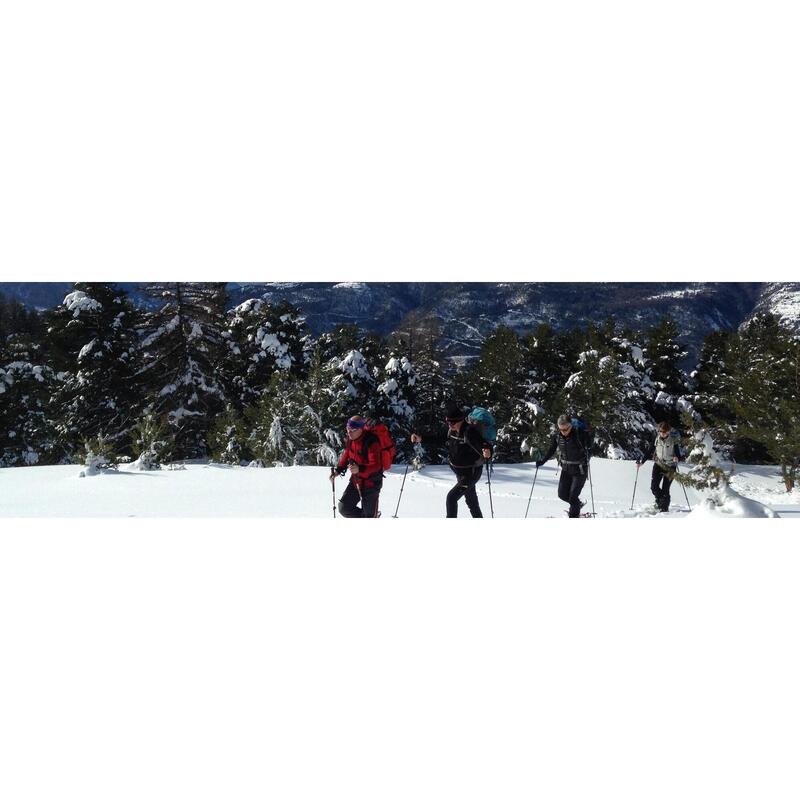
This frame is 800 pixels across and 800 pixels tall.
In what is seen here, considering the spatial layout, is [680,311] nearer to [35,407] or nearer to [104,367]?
[104,367]

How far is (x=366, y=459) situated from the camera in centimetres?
677

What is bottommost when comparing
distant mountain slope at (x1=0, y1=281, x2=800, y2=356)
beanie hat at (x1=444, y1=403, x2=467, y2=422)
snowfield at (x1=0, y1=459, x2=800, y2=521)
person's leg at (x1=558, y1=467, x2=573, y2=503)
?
snowfield at (x1=0, y1=459, x2=800, y2=521)

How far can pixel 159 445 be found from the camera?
29.3 ft

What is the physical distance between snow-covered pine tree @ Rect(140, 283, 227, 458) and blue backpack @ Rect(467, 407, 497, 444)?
12.3 feet

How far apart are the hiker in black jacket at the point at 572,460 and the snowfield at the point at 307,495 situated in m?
0.33

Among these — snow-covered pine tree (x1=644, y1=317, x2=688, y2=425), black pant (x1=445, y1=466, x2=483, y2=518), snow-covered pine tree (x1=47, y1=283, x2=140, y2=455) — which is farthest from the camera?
snow-covered pine tree (x1=47, y1=283, x2=140, y2=455)

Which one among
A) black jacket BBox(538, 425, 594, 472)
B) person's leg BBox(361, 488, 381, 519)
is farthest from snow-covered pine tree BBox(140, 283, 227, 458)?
black jacket BBox(538, 425, 594, 472)

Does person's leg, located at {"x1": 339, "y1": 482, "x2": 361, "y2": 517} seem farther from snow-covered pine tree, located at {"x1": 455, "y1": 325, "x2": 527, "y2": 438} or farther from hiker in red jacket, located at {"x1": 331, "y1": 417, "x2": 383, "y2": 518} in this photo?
snow-covered pine tree, located at {"x1": 455, "y1": 325, "x2": 527, "y2": 438}

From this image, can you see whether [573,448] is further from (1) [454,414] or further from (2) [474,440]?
(1) [454,414]

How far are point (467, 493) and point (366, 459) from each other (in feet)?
3.86

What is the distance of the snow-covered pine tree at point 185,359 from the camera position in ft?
28.9

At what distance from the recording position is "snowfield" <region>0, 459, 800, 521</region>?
25.0 feet

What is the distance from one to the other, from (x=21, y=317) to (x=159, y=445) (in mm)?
2346

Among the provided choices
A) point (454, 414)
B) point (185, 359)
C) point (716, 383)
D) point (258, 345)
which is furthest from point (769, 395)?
point (185, 359)
